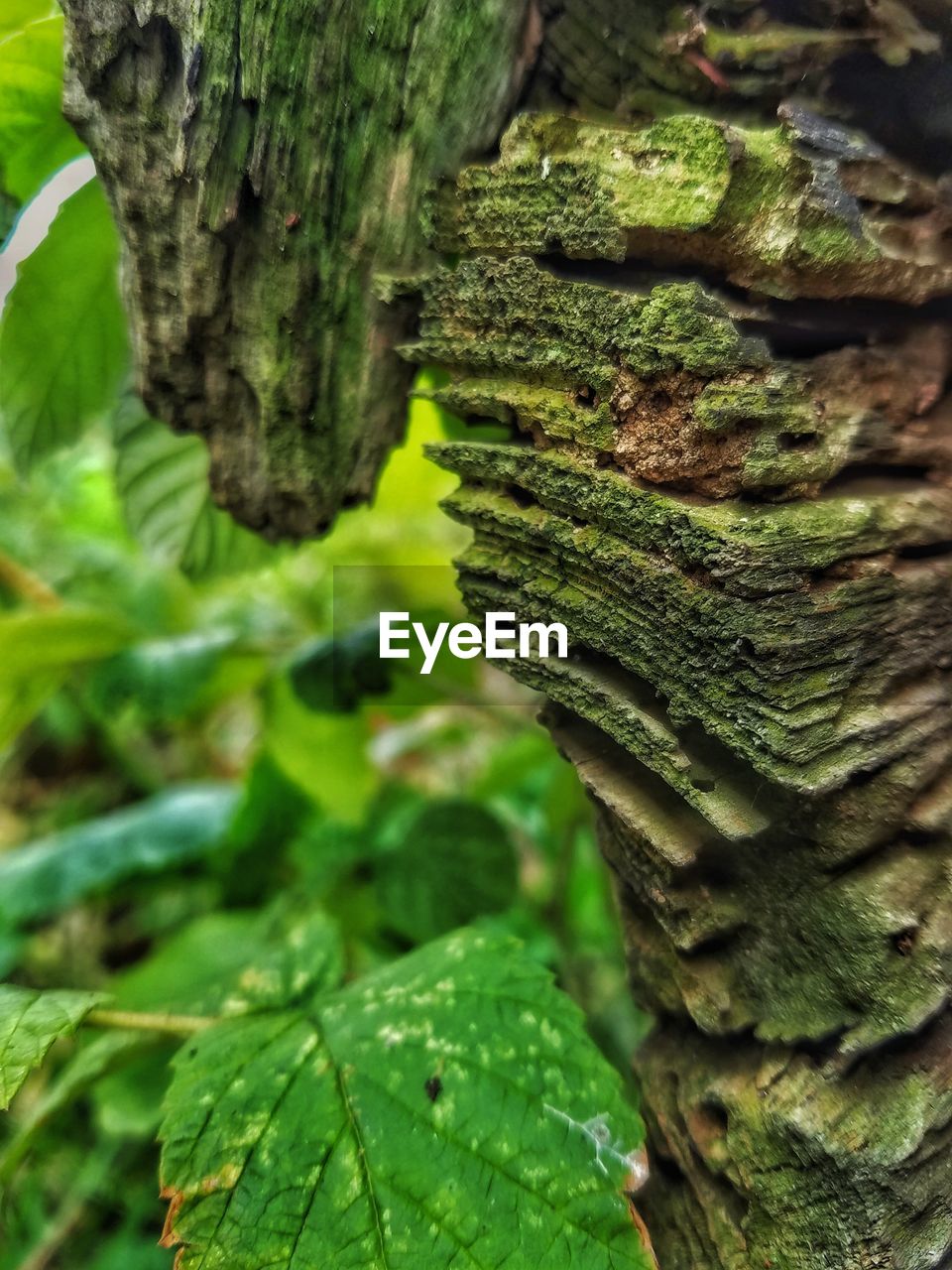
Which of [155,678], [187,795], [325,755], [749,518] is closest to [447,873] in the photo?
[325,755]

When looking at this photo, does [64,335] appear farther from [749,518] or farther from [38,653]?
[749,518]

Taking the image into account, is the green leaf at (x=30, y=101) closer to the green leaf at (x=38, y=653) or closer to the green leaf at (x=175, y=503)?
the green leaf at (x=175, y=503)


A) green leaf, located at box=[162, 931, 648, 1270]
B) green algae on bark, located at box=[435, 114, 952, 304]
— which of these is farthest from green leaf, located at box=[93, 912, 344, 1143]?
green algae on bark, located at box=[435, 114, 952, 304]

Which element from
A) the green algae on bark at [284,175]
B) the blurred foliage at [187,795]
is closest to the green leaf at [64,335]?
the blurred foliage at [187,795]

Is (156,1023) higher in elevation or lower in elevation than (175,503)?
lower

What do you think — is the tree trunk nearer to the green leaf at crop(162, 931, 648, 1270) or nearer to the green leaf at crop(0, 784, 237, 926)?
the green leaf at crop(162, 931, 648, 1270)

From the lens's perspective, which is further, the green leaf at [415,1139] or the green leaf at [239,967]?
the green leaf at [239,967]

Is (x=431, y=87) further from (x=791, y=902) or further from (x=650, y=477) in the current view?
(x=791, y=902)
